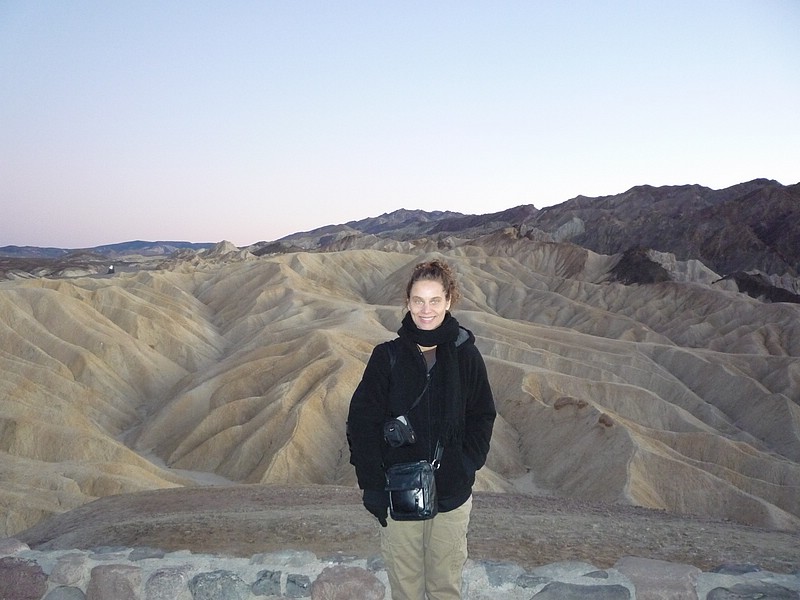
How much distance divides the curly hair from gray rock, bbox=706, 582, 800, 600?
355 centimetres

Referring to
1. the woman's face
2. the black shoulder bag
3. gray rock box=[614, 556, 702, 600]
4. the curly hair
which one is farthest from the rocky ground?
the curly hair

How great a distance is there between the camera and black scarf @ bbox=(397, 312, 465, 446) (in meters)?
4.16

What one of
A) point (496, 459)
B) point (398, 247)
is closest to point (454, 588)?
point (496, 459)

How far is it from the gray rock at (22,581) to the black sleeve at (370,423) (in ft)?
11.9

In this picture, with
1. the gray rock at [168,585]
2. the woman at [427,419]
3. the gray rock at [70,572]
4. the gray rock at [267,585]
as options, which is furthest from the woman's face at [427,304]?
the gray rock at [70,572]

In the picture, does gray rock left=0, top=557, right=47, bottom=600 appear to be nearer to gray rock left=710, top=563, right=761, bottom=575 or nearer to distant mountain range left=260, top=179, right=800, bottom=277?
gray rock left=710, top=563, right=761, bottom=575

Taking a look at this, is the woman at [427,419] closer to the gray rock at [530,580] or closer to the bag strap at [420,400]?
the bag strap at [420,400]

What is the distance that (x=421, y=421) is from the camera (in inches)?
164

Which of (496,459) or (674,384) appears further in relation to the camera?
(674,384)

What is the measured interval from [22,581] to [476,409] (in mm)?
4626

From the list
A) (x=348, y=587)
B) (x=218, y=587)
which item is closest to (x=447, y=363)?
(x=348, y=587)

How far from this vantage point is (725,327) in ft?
219

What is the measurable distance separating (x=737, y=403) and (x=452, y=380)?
164 ft

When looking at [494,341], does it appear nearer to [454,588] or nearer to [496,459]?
[496,459]
